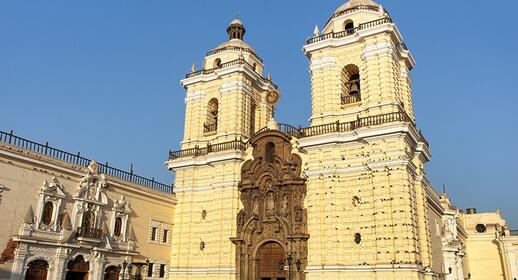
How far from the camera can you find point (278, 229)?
30141 mm

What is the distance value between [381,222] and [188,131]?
17297mm

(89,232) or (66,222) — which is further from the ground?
(66,222)

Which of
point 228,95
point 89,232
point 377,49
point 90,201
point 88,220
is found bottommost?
point 89,232

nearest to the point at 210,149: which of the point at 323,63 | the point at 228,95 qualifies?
the point at 228,95

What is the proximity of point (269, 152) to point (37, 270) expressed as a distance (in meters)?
16.1

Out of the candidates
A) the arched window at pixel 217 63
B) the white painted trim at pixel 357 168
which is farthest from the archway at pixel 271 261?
the arched window at pixel 217 63

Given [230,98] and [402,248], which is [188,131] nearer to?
[230,98]

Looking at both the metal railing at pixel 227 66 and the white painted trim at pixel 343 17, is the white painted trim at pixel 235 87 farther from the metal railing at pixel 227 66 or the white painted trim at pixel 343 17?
the white painted trim at pixel 343 17

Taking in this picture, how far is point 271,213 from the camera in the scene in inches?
1209

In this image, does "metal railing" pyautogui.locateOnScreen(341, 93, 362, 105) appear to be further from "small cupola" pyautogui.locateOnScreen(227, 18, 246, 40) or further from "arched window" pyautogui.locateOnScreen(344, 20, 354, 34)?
"small cupola" pyautogui.locateOnScreen(227, 18, 246, 40)

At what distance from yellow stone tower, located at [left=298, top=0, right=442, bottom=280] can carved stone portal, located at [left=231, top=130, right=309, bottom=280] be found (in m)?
1.01

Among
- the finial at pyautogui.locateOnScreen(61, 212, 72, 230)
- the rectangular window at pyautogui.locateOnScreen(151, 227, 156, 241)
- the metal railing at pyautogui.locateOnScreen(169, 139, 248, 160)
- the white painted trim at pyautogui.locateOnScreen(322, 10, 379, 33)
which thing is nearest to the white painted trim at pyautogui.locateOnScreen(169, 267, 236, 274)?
the rectangular window at pyautogui.locateOnScreen(151, 227, 156, 241)

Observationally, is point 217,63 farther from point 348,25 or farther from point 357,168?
point 357,168

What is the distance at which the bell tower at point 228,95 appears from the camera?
3462 cm
